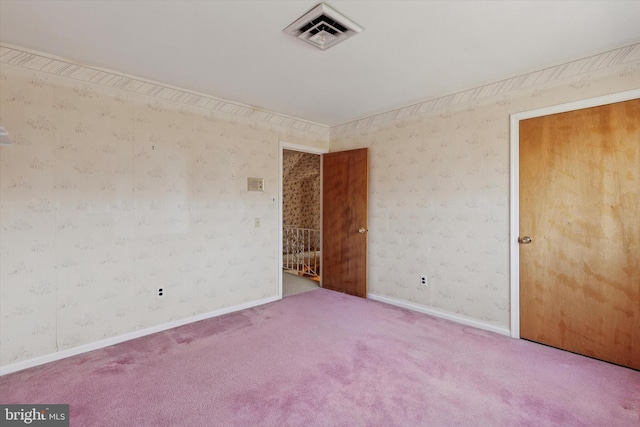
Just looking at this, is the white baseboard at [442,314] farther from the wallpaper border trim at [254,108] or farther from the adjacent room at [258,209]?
the wallpaper border trim at [254,108]

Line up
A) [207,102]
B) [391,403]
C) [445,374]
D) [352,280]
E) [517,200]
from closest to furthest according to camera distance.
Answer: [391,403] → [445,374] → [517,200] → [207,102] → [352,280]

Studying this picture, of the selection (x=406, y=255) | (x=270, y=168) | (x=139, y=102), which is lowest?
(x=406, y=255)

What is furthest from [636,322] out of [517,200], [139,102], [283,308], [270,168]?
[139,102]

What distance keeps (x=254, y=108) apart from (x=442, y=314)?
3285 mm

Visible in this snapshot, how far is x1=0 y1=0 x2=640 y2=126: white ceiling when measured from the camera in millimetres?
1886

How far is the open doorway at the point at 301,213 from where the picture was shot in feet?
20.4

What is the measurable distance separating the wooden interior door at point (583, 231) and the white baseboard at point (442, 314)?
22 cm

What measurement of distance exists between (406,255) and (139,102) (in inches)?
131

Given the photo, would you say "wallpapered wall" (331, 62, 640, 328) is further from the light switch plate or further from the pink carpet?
the light switch plate

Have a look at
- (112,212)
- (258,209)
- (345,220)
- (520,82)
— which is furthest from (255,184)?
(520,82)

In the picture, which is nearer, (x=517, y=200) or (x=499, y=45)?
(x=499, y=45)

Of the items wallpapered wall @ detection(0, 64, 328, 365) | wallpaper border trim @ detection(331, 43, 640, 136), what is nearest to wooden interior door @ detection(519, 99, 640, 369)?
wallpaper border trim @ detection(331, 43, 640, 136)

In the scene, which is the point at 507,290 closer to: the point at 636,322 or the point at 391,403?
the point at 636,322

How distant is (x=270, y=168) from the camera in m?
4.01
